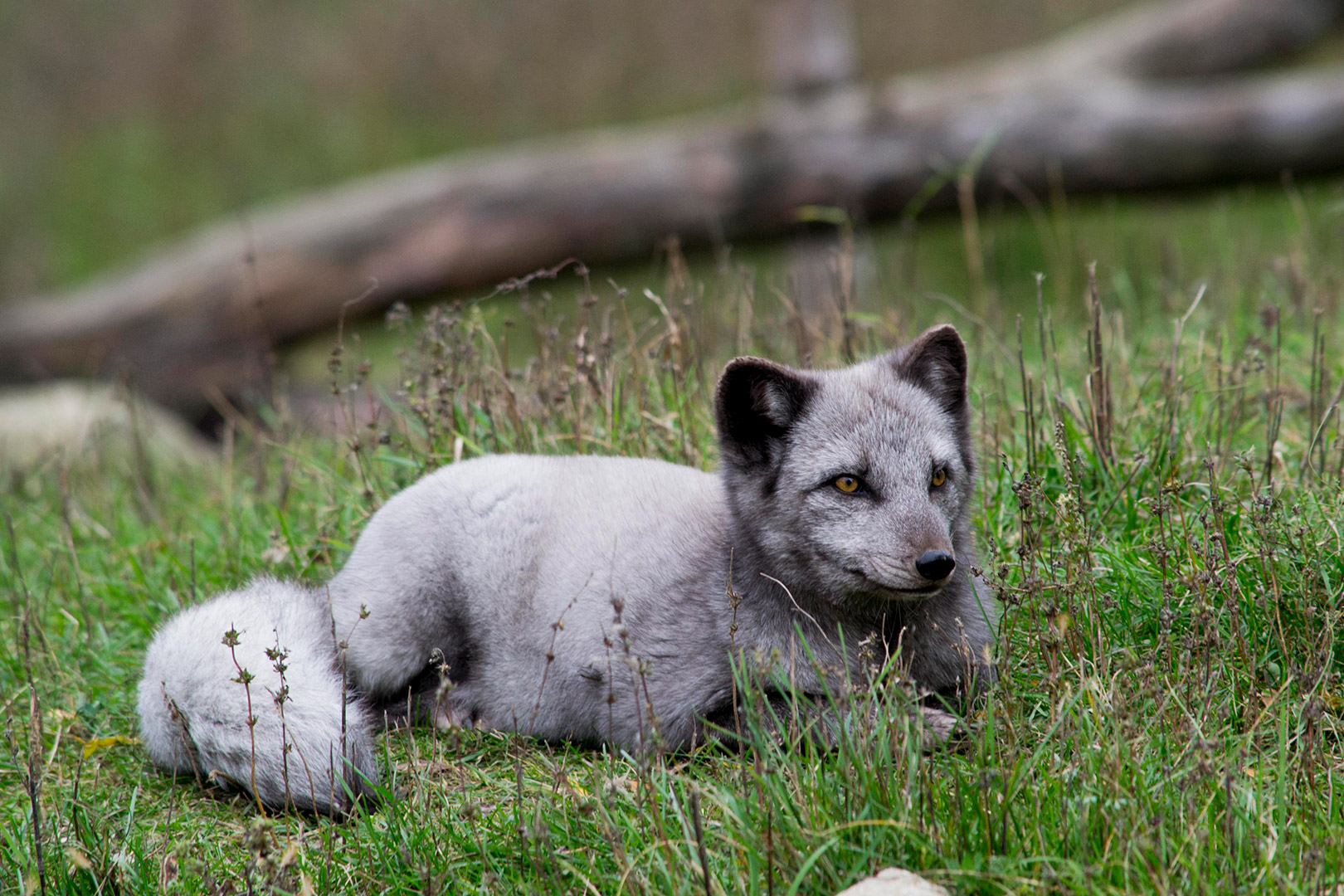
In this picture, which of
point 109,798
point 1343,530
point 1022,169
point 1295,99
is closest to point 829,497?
point 1343,530

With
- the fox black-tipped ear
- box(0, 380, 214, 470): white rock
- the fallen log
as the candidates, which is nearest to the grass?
the fox black-tipped ear

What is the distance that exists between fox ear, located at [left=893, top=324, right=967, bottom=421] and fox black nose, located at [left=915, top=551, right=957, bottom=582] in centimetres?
66

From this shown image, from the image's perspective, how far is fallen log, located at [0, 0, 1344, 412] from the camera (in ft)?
27.1

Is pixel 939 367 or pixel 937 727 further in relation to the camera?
pixel 939 367

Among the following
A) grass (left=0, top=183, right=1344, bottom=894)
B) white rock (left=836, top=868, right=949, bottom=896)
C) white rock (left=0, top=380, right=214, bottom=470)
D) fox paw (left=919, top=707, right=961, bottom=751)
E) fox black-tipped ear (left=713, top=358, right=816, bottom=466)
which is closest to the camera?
white rock (left=836, top=868, right=949, bottom=896)

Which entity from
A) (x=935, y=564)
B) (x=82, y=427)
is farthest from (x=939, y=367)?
(x=82, y=427)

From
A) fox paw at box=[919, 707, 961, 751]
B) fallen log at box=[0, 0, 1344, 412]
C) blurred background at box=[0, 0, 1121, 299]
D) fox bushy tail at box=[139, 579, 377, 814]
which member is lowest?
fox paw at box=[919, 707, 961, 751]

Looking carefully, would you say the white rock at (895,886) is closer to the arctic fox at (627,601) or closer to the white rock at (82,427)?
the arctic fox at (627,601)

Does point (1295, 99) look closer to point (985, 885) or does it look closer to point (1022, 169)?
point (1022, 169)

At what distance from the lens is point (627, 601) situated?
337cm

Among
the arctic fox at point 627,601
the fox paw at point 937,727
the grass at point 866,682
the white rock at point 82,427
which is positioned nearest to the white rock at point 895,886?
the grass at point 866,682

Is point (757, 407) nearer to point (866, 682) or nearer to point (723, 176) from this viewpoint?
point (866, 682)

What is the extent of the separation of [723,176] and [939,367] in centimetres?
546

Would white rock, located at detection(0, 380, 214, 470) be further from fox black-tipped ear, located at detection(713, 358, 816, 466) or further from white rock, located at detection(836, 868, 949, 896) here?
white rock, located at detection(836, 868, 949, 896)
